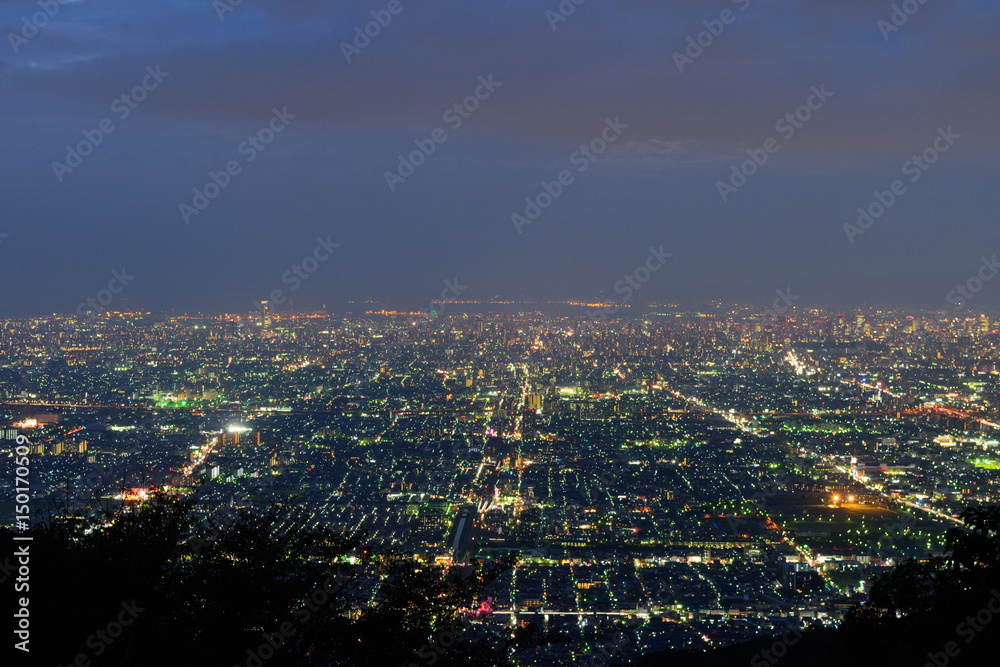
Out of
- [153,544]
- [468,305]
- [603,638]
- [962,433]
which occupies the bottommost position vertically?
[603,638]

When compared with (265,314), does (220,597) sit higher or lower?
lower

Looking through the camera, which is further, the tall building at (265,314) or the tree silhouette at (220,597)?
the tall building at (265,314)

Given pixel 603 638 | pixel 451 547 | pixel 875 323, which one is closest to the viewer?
pixel 603 638

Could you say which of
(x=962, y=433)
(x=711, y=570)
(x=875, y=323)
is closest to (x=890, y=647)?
(x=711, y=570)

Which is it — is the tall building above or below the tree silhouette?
above

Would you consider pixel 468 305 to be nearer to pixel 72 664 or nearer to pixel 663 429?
pixel 663 429

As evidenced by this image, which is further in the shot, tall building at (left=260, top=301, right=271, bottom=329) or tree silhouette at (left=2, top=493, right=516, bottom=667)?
tall building at (left=260, top=301, right=271, bottom=329)

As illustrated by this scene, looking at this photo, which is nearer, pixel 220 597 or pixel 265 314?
pixel 220 597

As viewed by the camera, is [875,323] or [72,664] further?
[875,323]

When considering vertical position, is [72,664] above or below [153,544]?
below

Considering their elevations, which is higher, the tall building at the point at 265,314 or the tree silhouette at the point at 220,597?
the tall building at the point at 265,314

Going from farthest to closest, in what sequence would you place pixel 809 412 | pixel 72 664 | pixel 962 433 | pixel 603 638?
pixel 809 412
pixel 962 433
pixel 603 638
pixel 72 664
